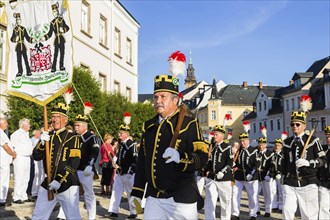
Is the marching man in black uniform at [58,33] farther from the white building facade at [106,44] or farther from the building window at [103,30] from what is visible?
the building window at [103,30]

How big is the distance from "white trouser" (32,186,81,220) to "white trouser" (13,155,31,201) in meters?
4.85

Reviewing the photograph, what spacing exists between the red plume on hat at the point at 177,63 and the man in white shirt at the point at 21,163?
7.53 metres

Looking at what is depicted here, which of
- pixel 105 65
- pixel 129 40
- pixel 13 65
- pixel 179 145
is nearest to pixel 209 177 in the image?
pixel 13 65

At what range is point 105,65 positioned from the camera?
98.1ft

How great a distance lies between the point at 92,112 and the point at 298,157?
13484 millimetres

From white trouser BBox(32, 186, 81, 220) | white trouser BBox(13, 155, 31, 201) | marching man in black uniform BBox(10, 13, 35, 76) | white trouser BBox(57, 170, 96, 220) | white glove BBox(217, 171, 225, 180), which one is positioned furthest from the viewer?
white trouser BBox(13, 155, 31, 201)

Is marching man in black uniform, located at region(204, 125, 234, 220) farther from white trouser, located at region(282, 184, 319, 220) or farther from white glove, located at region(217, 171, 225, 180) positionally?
white trouser, located at region(282, 184, 319, 220)

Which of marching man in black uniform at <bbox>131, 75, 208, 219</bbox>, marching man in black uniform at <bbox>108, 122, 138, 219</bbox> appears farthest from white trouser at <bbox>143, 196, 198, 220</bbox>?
marching man in black uniform at <bbox>108, 122, 138, 219</bbox>

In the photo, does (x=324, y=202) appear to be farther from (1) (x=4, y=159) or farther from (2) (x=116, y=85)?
(2) (x=116, y=85)

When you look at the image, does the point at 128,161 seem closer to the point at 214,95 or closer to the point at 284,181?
the point at 284,181

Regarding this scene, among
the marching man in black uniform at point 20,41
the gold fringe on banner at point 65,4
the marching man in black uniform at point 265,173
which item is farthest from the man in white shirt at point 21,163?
the marching man in black uniform at point 265,173

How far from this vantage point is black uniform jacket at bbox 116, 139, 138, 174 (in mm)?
11422

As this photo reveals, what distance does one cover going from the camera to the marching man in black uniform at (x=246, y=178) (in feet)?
38.7

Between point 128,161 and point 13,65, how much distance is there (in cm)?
Result: 409
